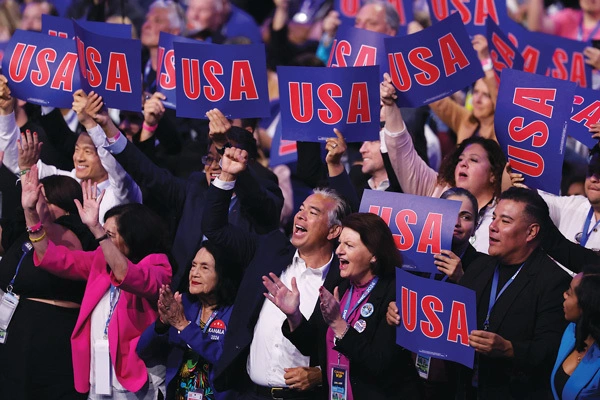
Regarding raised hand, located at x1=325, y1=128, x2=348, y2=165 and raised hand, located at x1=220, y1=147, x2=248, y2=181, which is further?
raised hand, located at x1=325, y1=128, x2=348, y2=165

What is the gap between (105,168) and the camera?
7.00 m

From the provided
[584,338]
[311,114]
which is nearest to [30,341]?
[311,114]

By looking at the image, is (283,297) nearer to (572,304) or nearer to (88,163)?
(572,304)

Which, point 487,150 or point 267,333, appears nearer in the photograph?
point 267,333

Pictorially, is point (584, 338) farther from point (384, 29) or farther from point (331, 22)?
point (331, 22)

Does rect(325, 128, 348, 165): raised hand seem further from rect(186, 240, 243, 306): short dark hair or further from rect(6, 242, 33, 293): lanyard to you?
rect(6, 242, 33, 293): lanyard

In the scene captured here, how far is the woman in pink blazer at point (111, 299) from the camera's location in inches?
258

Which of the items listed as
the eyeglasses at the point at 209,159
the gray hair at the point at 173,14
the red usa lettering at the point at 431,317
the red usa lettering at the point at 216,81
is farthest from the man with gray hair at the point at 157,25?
the red usa lettering at the point at 431,317

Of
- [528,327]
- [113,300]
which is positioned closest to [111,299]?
[113,300]

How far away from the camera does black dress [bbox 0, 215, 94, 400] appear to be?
266 inches

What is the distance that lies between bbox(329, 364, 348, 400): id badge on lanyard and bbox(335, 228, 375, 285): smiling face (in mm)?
445

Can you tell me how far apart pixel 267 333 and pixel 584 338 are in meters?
1.66

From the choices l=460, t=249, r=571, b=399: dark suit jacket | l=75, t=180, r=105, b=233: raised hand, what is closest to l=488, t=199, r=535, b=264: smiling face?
l=460, t=249, r=571, b=399: dark suit jacket

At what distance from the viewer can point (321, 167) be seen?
6844 mm
